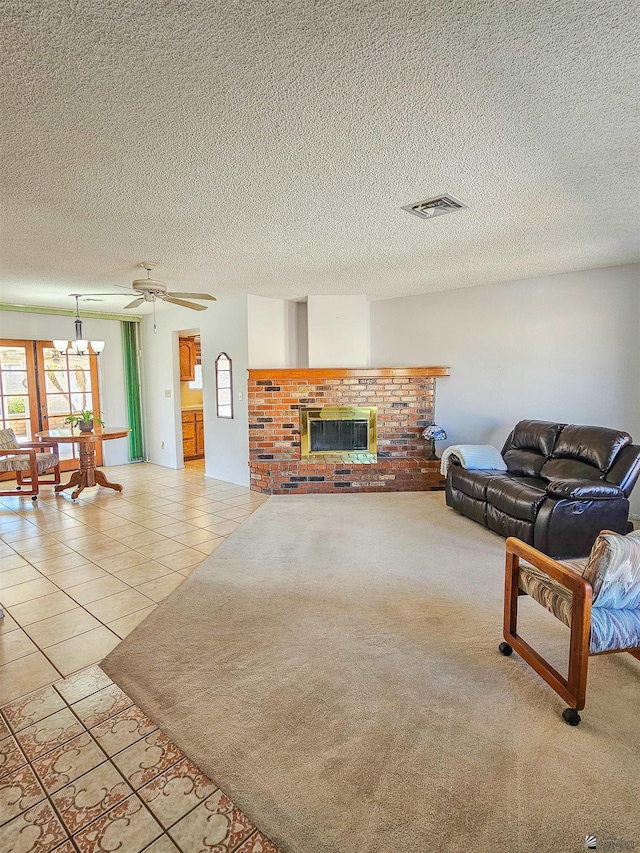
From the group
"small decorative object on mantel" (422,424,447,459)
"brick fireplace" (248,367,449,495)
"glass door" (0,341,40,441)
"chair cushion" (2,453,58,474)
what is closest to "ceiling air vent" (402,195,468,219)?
"brick fireplace" (248,367,449,495)

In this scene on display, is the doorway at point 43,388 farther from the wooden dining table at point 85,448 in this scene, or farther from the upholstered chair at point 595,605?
the upholstered chair at point 595,605

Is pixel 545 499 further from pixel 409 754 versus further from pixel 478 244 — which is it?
pixel 409 754

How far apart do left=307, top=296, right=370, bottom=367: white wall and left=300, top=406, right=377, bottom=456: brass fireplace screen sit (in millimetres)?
707

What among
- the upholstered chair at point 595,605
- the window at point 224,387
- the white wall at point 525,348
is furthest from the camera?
the window at point 224,387

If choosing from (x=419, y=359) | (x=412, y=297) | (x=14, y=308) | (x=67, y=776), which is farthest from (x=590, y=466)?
(x=14, y=308)

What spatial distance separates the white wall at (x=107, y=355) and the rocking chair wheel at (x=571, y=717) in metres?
7.02

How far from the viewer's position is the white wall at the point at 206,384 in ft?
19.1

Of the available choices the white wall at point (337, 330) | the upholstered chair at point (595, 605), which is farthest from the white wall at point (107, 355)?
the upholstered chair at point (595, 605)

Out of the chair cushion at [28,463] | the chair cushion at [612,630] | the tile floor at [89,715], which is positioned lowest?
the tile floor at [89,715]

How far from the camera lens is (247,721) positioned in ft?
5.96

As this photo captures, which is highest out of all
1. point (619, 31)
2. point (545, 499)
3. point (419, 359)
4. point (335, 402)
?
point (619, 31)

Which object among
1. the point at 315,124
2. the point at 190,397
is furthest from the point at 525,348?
the point at 190,397

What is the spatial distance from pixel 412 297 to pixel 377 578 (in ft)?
12.9

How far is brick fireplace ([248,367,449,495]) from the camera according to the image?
5.61 meters
